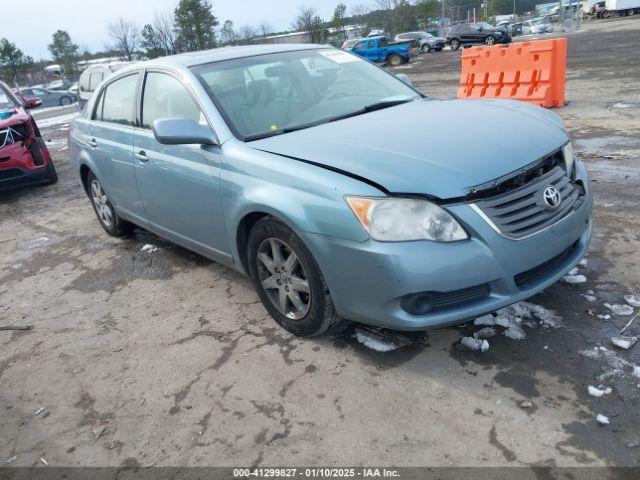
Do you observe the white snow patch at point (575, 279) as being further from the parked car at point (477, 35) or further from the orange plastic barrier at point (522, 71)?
the parked car at point (477, 35)

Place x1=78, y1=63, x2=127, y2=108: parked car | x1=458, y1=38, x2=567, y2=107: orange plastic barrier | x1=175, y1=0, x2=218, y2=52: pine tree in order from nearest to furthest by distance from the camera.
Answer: x1=458, y1=38, x2=567, y2=107: orange plastic barrier, x1=78, y1=63, x2=127, y2=108: parked car, x1=175, y1=0, x2=218, y2=52: pine tree

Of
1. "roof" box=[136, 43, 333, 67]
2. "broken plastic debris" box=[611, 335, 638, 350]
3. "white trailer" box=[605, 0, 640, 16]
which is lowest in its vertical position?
"white trailer" box=[605, 0, 640, 16]

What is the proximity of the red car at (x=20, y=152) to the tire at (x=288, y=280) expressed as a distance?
230 inches

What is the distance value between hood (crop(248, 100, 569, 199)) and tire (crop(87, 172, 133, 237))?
107 inches

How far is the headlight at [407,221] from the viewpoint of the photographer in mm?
2553

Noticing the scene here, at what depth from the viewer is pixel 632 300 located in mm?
3283

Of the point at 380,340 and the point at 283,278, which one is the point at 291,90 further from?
the point at 380,340

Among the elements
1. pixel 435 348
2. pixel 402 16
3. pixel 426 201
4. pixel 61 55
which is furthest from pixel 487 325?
pixel 61 55

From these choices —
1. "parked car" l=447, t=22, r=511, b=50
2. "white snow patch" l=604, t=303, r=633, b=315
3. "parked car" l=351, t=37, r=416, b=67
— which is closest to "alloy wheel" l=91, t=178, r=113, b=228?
"white snow patch" l=604, t=303, r=633, b=315

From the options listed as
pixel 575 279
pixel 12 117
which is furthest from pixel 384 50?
pixel 575 279

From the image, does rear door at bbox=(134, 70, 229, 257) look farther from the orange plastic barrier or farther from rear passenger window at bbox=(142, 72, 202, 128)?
the orange plastic barrier

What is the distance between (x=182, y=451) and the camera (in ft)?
8.35

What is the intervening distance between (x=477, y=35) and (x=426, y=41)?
3.08 meters

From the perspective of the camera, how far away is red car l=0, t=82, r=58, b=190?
757cm
